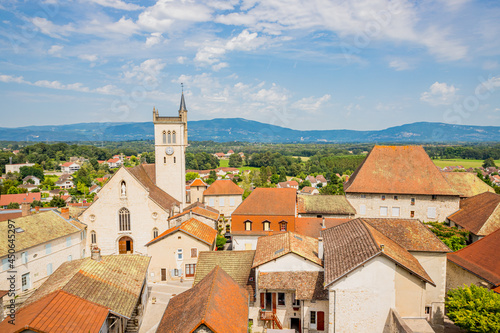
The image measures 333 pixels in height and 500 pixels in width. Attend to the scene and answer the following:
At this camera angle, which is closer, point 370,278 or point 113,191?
point 370,278

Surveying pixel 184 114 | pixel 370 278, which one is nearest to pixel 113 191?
pixel 184 114

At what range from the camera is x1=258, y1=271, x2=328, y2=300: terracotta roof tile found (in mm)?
19625

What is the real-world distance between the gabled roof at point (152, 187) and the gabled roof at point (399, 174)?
24473 millimetres

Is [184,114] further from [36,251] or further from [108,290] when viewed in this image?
[108,290]

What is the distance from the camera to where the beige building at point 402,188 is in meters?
41.4

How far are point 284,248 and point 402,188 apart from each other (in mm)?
27209

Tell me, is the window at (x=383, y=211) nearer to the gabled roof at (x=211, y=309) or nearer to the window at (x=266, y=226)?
the window at (x=266, y=226)

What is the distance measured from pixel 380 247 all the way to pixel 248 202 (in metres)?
21.6

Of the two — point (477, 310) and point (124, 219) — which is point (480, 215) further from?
point (124, 219)

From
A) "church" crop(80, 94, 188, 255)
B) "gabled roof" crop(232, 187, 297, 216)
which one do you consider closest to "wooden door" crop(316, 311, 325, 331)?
"gabled roof" crop(232, 187, 297, 216)

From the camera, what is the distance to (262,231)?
35281mm

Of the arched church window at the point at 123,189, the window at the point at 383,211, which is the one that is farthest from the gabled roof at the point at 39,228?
the window at the point at 383,211

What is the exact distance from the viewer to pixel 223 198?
2153 inches

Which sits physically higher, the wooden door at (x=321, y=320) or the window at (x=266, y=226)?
the window at (x=266, y=226)
